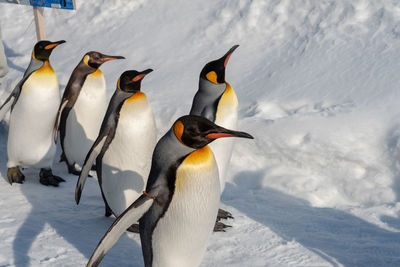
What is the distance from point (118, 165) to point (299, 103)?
1.90 meters

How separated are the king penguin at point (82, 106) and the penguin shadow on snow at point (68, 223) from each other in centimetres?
28

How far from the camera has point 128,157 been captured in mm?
2650

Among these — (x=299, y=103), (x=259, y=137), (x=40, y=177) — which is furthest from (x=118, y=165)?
(x=299, y=103)

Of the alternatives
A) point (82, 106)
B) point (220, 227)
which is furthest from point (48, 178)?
point (220, 227)

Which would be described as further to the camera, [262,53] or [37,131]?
[262,53]

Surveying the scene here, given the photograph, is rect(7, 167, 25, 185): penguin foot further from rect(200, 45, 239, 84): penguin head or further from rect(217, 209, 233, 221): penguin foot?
rect(200, 45, 239, 84): penguin head

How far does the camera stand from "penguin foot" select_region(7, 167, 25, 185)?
11.2 ft

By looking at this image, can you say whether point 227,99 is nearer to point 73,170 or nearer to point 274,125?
point 274,125

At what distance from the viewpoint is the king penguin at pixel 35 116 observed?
3287 millimetres

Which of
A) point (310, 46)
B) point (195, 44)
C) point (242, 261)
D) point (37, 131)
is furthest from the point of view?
point (195, 44)

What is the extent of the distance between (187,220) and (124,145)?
0.81 m

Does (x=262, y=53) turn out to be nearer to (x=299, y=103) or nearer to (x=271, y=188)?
(x=299, y=103)

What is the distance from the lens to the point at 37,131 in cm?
339

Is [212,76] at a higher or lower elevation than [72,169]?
higher
